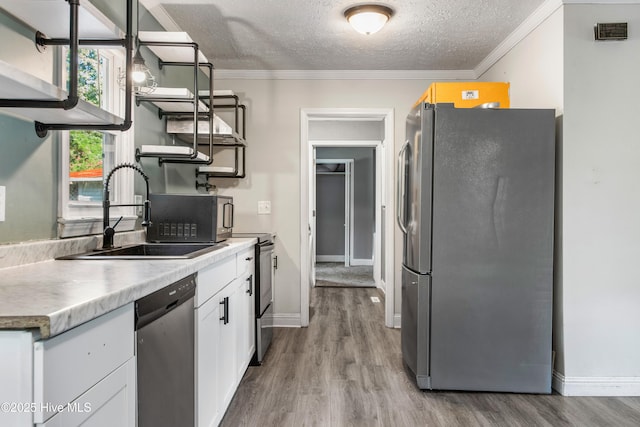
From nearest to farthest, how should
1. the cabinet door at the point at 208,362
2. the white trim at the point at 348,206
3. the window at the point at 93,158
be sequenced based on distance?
the cabinet door at the point at 208,362, the window at the point at 93,158, the white trim at the point at 348,206

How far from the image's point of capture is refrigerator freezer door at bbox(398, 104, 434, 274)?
7.75 feet

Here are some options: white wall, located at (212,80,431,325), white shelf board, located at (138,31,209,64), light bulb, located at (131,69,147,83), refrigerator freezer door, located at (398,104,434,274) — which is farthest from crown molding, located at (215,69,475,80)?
light bulb, located at (131,69,147,83)

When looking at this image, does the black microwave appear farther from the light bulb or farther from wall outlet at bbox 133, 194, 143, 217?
the light bulb

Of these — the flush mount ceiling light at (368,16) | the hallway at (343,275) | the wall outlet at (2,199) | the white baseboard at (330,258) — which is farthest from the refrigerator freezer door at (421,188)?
the white baseboard at (330,258)

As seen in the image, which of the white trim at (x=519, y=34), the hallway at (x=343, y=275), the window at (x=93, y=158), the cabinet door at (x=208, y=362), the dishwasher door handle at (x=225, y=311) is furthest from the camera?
the hallway at (x=343, y=275)

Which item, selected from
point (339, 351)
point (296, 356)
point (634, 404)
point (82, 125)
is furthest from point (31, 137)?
point (634, 404)

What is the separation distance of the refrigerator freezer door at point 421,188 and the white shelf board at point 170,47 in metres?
1.43

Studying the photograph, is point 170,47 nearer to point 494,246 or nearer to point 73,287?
point 73,287

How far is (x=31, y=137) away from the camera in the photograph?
1.47m

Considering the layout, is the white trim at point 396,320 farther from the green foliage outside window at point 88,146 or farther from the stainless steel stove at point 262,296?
the green foliage outside window at point 88,146

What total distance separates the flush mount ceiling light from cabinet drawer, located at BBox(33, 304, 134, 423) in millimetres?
2208

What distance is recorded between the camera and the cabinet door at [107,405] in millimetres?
793

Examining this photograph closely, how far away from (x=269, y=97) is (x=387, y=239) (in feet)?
5.66

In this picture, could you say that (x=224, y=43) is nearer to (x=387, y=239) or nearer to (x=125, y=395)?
(x=387, y=239)
